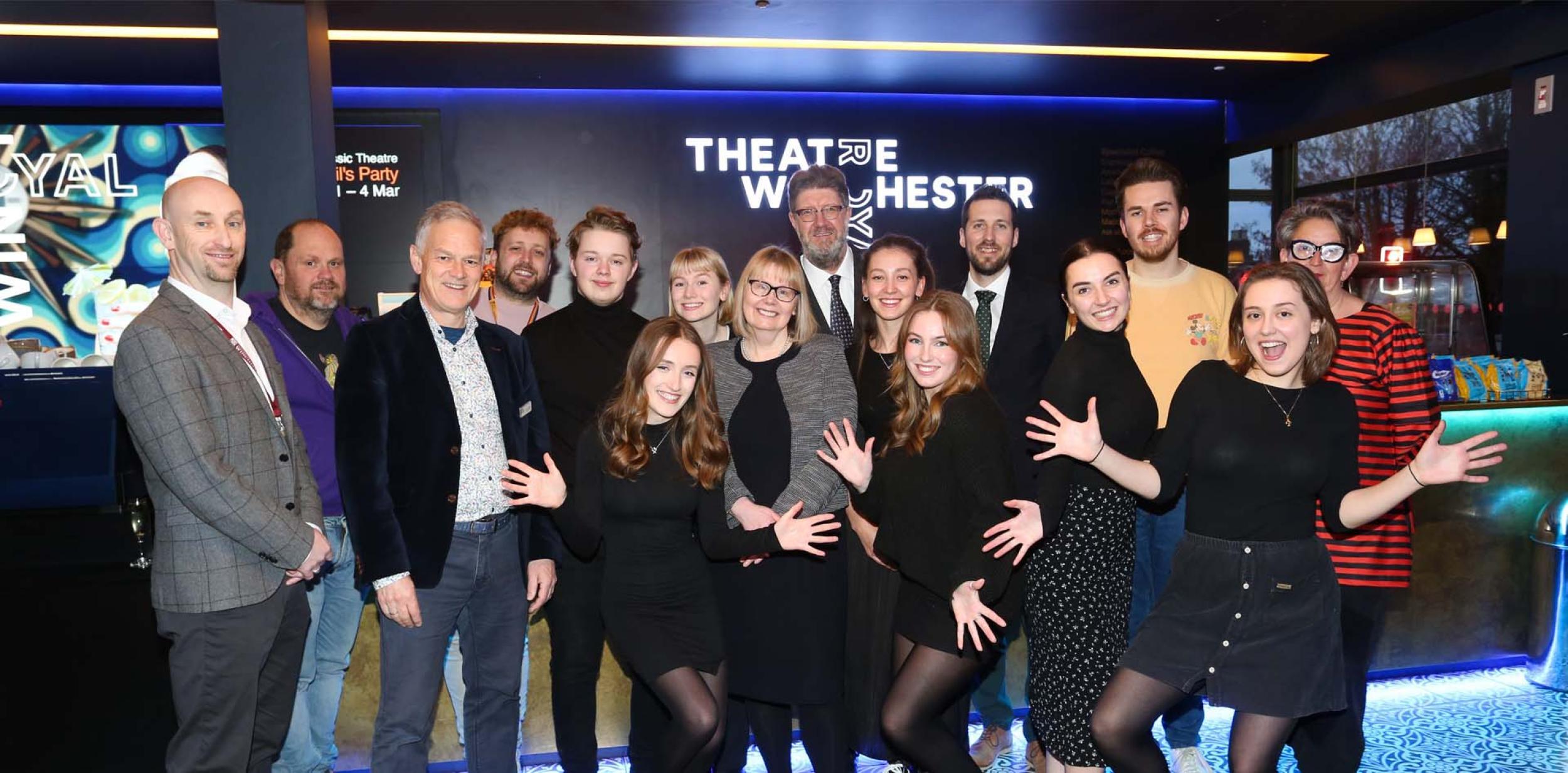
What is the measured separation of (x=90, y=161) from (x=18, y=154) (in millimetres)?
488

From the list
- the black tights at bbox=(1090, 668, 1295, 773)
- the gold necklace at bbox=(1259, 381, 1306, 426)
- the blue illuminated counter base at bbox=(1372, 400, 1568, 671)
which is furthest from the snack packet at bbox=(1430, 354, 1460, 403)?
the black tights at bbox=(1090, 668, 1295, 773)

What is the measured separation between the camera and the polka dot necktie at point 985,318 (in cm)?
329

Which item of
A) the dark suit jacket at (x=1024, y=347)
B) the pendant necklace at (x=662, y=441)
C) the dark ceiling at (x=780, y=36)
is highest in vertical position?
the dark ceiling at (x=780, y=36)

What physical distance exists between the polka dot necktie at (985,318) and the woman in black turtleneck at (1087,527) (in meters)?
0.54

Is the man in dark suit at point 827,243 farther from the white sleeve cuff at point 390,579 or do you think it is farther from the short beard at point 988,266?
the white sleeve cuff at point 390,579

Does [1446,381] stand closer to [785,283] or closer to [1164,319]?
[1164,319]

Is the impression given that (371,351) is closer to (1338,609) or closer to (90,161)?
(1338,609)

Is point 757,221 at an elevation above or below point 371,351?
above

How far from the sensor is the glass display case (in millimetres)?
6117

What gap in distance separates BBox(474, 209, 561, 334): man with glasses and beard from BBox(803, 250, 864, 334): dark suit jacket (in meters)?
1.22

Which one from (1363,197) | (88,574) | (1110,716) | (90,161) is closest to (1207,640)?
(1110,716)

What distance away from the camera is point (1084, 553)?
2.71m

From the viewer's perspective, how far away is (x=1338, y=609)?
2.48 m

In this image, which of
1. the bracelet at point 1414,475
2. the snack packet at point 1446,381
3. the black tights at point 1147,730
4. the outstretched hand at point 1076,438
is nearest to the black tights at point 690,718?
the black tights at point 1147,730
